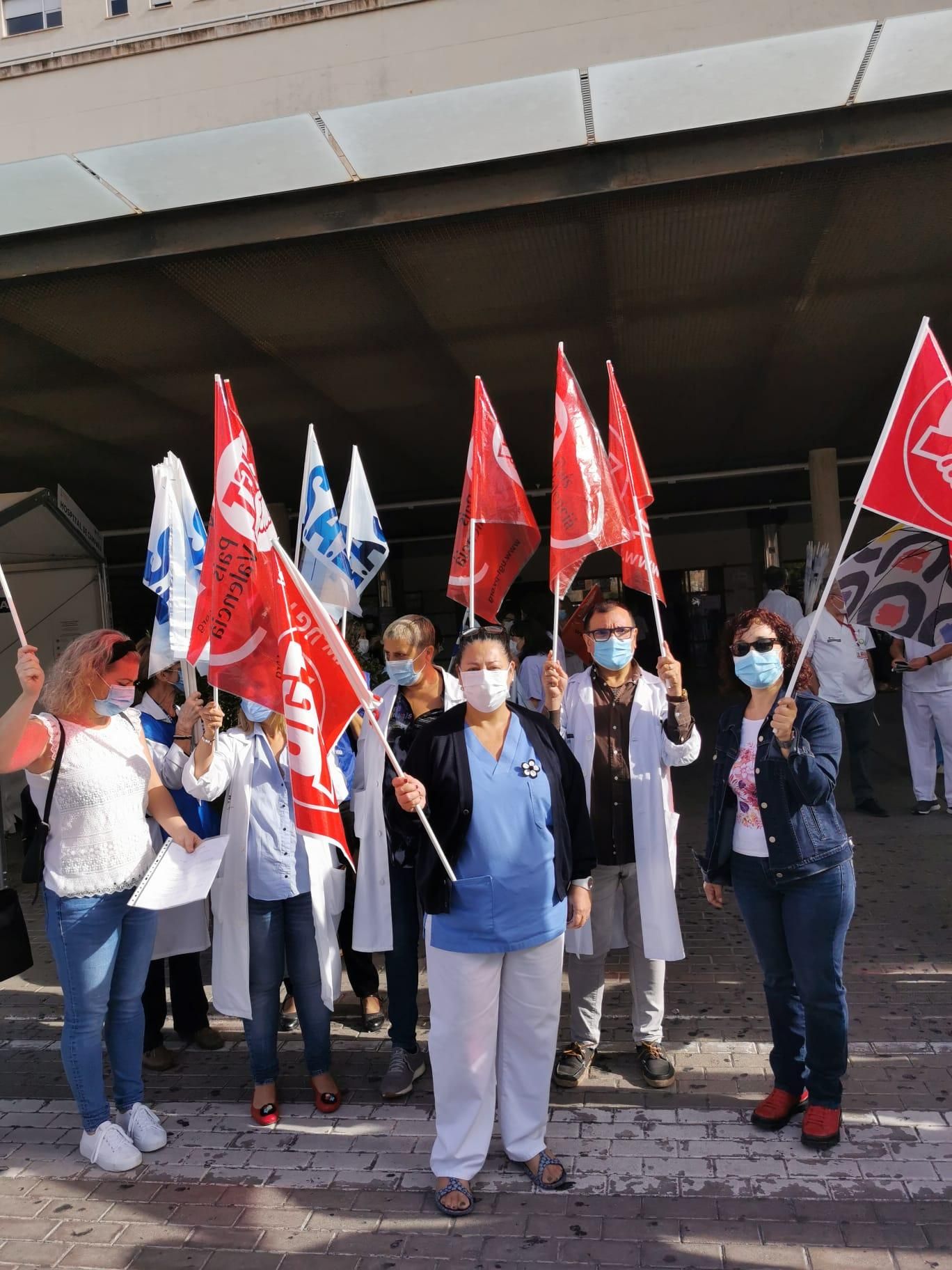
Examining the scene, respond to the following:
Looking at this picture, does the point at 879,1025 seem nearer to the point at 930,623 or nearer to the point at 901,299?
the point at 930,623

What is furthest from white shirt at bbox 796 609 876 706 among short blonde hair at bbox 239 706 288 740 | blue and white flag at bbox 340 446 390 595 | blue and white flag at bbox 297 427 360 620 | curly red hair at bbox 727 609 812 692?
short blonde hair at bbox 239 706 288 740

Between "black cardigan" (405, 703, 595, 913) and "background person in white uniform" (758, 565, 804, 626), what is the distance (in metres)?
7.25

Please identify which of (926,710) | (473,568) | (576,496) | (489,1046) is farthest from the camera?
(926,710)

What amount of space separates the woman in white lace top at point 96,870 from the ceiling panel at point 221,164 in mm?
4247

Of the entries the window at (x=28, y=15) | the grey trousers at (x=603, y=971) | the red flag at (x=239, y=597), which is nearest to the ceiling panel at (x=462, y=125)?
the window at (x=28, y=15)

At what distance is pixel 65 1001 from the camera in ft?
12.7

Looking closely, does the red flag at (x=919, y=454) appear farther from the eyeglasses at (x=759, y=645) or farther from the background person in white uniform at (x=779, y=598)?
the background person in white uniform at (x=779, y=598)

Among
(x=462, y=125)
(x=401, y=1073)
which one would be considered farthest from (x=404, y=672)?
(x=462, y=125)

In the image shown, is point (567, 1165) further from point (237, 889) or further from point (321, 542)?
point (321, 542)

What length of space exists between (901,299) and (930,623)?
620 cm

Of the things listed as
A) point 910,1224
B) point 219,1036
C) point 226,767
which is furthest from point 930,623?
point 219,1036

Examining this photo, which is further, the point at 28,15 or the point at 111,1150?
the point at 28,15

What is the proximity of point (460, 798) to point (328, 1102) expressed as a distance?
1647 mm

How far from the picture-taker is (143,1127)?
401 centimetres
